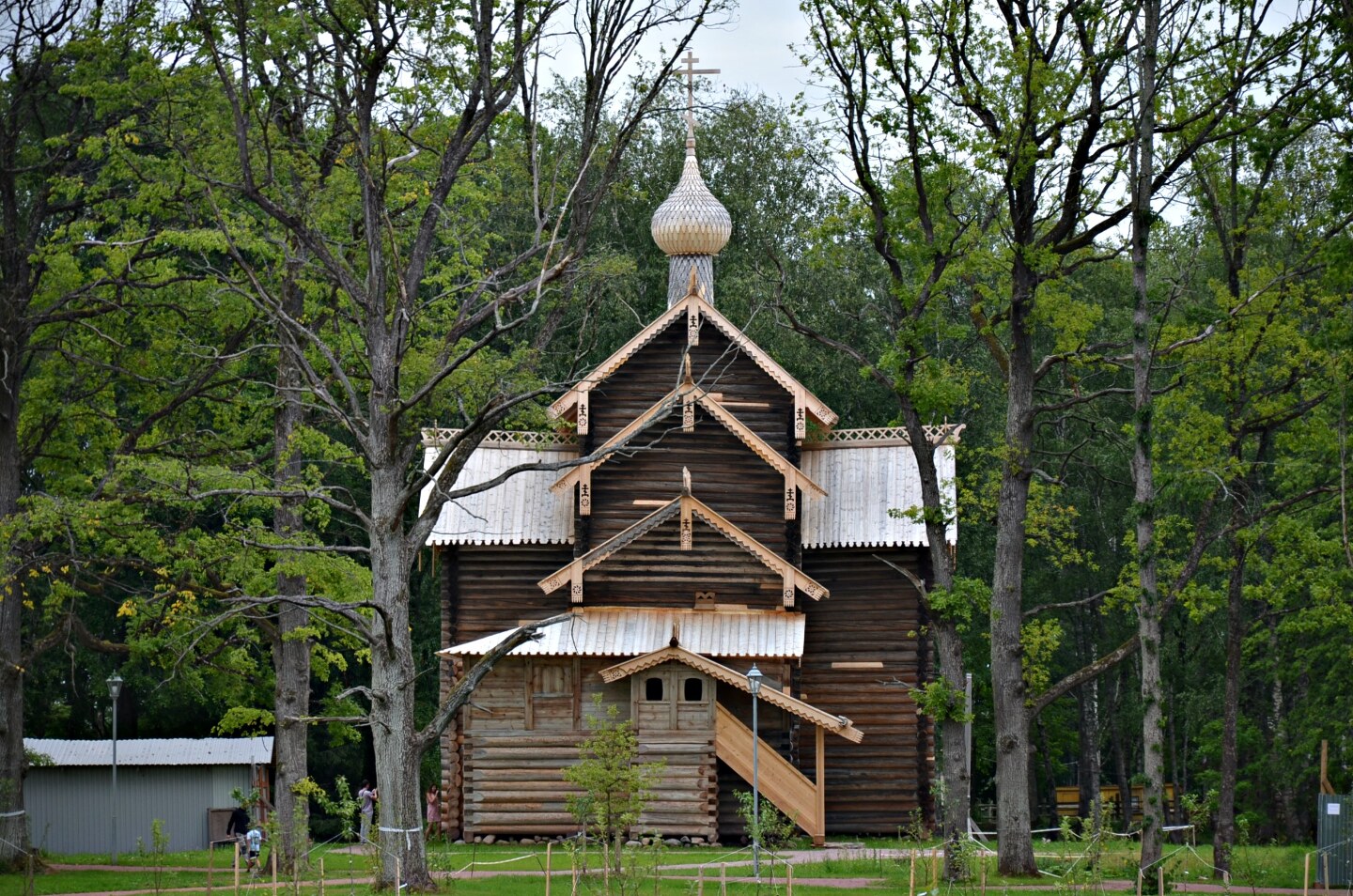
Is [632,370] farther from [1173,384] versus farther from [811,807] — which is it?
[1173,384]

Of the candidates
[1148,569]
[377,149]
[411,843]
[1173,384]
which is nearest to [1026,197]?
[1173,384]

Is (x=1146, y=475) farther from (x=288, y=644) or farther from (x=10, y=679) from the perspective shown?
(x=10, y=679)

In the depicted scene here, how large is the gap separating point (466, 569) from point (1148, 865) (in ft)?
61.6

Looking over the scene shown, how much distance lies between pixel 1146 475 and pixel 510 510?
18.3m

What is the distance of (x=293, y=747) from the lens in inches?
1163

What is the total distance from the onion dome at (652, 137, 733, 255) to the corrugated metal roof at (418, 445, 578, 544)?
554cm

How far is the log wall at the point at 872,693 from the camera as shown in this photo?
38094 mm

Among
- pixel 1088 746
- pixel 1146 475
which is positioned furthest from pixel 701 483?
pixel 1088 746

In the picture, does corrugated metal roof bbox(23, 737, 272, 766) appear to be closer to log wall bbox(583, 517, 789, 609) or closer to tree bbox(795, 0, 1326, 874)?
log wall bbox(583, 517, 789, 609)

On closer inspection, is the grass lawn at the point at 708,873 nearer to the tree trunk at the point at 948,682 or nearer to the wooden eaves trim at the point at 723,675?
the tree trunk at the point at 948,682

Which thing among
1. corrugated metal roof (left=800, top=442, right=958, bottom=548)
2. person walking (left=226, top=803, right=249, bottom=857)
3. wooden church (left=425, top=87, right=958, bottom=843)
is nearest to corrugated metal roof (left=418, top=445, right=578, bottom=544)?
wooden church (left=425, top=87, right=958, bottom=843)

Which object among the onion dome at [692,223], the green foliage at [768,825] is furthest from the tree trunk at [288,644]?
the onion dome at [692,223]

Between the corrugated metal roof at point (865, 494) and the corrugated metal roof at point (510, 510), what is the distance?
5094mm

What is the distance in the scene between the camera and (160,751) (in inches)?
1704
